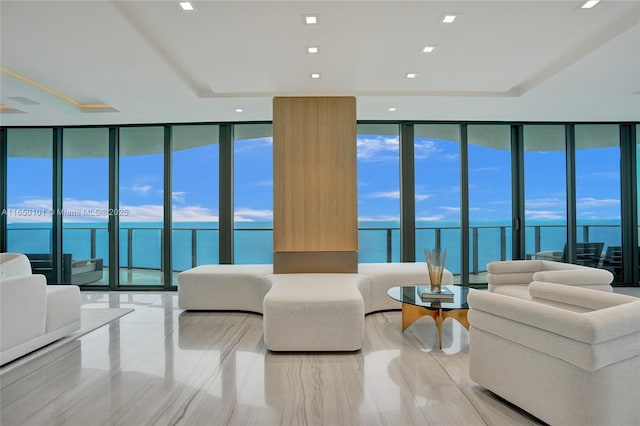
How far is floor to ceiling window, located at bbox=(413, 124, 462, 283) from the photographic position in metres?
6.23

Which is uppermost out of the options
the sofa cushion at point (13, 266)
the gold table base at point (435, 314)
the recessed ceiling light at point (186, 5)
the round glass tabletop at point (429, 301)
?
the recessed ceiling light at point (186, 5)

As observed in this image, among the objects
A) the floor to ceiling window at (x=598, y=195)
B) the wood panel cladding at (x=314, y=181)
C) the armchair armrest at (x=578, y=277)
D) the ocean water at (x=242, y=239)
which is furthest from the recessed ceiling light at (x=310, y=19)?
the floor to ceiling window at (x=598, y=195)

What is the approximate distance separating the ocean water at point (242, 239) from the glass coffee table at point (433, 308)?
238 cm

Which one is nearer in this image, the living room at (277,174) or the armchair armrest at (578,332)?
the armchair armrest at (578,332)

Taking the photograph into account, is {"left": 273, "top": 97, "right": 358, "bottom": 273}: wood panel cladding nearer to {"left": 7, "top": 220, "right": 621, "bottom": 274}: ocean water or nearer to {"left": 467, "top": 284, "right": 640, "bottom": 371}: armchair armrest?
{"left": 7, "top": 220, "right": 621, "bottom": 274}: ocean water

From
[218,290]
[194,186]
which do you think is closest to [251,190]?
[194,186]

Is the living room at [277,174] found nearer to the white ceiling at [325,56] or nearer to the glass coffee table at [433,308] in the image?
the white ceiling at [325,56]

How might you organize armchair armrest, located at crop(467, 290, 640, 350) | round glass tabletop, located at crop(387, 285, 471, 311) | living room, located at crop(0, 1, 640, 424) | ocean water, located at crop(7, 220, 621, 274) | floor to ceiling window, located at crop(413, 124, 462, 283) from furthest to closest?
ocean water, located at crop(7, 220, 621, 274), floor to ceiling window, located at crop(413, 124, 462, 283), round glass tabletop, located at crop(387, 285, 471, 311), living room, located at crop(0, 1, 640, 424), armchair armrest, located at crop(467, 290, 640, 350)

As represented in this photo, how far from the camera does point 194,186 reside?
632 cm

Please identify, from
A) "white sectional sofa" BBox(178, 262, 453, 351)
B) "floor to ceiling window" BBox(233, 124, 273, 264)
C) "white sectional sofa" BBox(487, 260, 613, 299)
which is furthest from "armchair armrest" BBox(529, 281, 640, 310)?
"floor to ceiling window" BBox(233, 124, 273, 264)

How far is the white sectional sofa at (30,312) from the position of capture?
304cm

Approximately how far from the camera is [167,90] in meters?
4.53

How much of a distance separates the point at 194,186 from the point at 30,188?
289 cm

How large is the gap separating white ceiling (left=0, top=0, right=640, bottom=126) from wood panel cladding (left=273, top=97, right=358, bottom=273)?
38 centimetres
